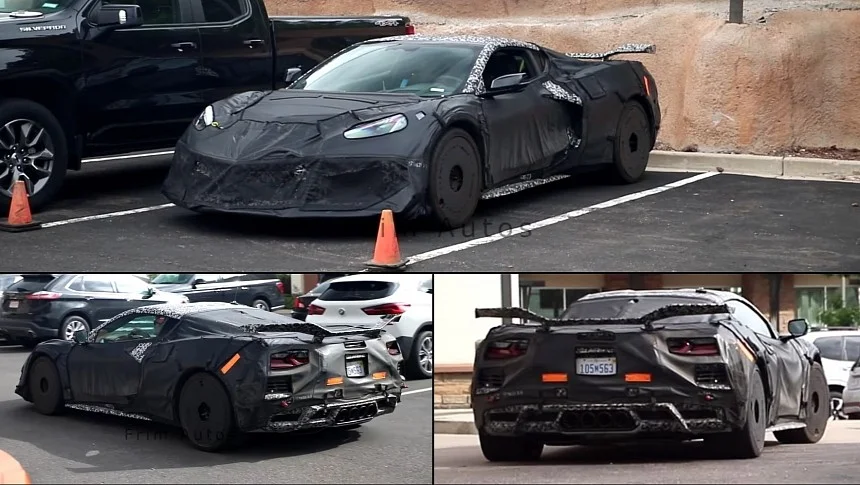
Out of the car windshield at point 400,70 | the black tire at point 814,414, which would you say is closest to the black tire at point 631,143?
the car windshield at point 400,70

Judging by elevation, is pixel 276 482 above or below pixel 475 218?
below

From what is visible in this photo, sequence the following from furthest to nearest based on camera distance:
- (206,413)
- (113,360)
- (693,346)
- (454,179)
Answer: (454,179)
(113,360)
(206,413)
(693,346)

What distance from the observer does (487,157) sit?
10.0 metres

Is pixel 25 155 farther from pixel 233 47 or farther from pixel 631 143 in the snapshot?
pixel 631 143

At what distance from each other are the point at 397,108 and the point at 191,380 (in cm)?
287

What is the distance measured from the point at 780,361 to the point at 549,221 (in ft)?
9.73

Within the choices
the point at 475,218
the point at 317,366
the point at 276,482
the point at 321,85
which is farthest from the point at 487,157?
the point at 276,482

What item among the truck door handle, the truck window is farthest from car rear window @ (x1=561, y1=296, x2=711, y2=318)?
the truck window

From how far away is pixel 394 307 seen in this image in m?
7.98

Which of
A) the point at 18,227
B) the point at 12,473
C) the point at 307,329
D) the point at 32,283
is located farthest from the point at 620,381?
the point at 18,227

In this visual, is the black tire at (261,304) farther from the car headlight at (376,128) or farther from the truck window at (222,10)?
the truck window at (222,10)

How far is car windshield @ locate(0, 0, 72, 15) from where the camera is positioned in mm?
10648

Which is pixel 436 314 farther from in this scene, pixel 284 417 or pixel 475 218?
pixel 475 218

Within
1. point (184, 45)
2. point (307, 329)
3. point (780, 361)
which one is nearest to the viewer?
point (307, 329)
